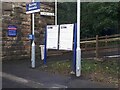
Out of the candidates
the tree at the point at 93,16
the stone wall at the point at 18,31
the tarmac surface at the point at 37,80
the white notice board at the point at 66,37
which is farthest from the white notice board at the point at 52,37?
the tree at the point at 93,16

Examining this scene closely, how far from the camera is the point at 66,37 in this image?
12.3m

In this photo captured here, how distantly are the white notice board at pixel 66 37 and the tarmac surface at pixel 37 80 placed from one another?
128 centimetres

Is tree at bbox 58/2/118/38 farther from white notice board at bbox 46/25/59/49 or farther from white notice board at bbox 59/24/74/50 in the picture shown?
white notice board at bbox 59/24/74/50

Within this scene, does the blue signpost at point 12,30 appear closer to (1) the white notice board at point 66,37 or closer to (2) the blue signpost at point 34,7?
(2) the blue signpost at point 34,7

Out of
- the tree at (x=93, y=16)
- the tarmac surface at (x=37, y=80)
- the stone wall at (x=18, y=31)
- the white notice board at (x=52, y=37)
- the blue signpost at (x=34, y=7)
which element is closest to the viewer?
the tarmac surface at (x=37, y=80)

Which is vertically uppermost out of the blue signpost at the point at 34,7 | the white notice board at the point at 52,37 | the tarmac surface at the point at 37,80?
the blue signpost at the point at 34,7

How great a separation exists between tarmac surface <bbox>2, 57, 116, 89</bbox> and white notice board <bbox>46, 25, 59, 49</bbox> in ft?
4.22

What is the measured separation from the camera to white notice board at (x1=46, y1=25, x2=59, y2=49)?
43.2ft

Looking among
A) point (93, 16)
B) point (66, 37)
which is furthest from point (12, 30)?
point (93, 16)

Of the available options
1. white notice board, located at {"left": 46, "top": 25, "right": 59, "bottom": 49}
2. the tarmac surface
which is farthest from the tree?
the tarmac surface

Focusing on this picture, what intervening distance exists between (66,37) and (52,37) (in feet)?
3.91

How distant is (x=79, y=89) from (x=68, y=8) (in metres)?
16.4

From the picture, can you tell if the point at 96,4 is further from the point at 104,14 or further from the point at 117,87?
the point at 117,87

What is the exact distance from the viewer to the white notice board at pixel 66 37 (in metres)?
12.1
